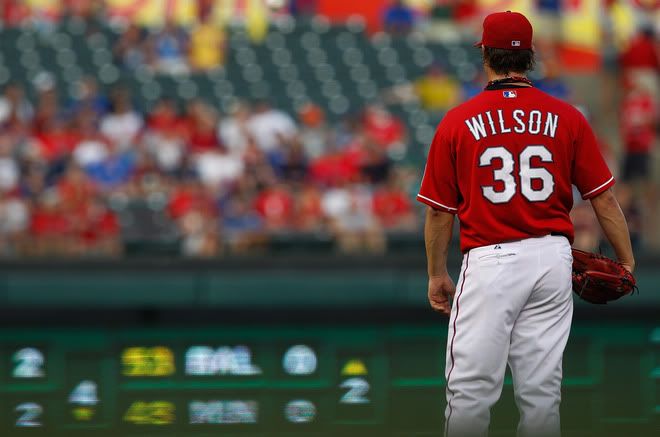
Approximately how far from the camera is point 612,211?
402cm

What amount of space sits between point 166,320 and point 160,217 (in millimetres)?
1633

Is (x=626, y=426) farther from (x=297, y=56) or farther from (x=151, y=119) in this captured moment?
(x=297, y=56)

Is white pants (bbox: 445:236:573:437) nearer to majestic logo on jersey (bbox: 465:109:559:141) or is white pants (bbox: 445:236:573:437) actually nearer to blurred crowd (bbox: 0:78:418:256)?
majestic logo on jersey (bbox: 465:109:559:141)

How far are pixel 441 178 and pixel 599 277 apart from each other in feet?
2.29

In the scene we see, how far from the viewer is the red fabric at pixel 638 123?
1296 cm

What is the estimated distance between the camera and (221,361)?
8320 millimetres

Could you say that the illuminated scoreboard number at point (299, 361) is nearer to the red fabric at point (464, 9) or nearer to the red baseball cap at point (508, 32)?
the red baseball cap at point (508, 32)

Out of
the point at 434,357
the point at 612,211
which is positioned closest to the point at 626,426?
the point at 612,211

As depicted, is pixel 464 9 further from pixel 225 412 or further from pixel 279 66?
pixel 225 412

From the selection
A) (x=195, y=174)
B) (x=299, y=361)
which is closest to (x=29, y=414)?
(x=299, y=361)

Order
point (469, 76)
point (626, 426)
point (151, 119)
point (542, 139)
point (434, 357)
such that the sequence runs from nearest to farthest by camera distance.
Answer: point (542, 139)
point (626, 426)
point (434, 357)
point (151, 119)
point (469, 76)

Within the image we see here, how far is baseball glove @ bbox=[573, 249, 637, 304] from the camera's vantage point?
412 cm

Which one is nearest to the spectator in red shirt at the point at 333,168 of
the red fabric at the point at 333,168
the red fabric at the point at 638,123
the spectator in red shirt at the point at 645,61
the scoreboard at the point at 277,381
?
the red fabric at the point at 333,168

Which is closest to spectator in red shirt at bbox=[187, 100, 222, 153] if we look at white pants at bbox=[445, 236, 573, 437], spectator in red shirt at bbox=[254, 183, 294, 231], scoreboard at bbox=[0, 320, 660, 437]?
spectator in red shirt at bbox=[254, 183, 294, 231]
